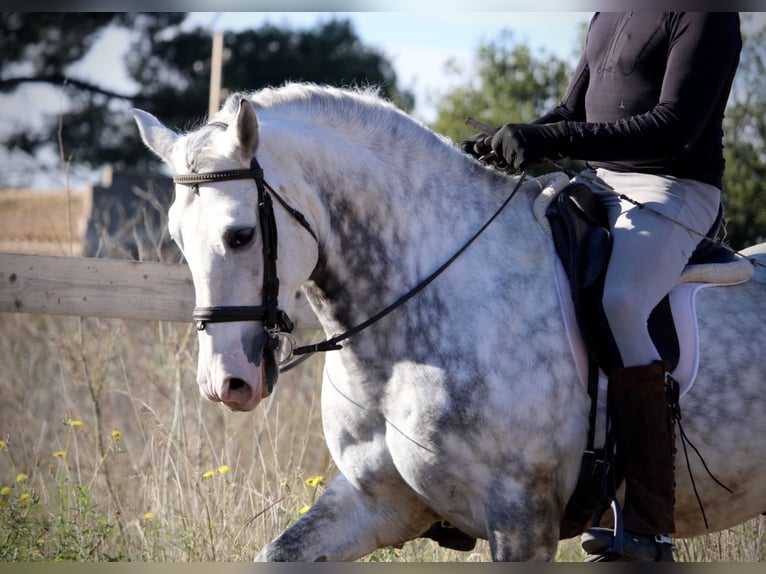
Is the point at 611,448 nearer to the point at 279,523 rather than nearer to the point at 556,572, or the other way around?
the point at 556,572

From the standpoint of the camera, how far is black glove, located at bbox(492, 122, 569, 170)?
3.40 meters

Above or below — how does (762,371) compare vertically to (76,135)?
below

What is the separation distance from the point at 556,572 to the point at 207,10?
145 inches

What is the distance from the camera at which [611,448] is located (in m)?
3.40

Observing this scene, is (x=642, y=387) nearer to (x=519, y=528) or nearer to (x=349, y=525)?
(x=519, y=528)

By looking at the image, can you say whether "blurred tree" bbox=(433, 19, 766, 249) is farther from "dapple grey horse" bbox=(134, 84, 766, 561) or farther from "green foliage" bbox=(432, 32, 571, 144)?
"dapple grey horse" bbox=(134, 84, 766, 561)

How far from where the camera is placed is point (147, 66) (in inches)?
869

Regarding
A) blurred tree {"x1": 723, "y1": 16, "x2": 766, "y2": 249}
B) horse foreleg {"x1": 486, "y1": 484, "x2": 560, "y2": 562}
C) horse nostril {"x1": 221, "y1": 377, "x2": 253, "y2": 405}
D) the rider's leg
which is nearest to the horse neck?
the rider's leg

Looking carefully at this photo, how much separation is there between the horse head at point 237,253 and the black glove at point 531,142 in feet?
2.67

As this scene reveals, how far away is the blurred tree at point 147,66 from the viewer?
16484 millimetres

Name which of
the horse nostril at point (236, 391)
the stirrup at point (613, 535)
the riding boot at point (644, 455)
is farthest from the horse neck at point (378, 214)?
the stirrup at point (613, 535)

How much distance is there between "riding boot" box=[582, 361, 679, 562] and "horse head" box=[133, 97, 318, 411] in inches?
48.4

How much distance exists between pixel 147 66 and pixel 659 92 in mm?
20018

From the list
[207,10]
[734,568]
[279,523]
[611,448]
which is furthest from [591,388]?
[207,10]
